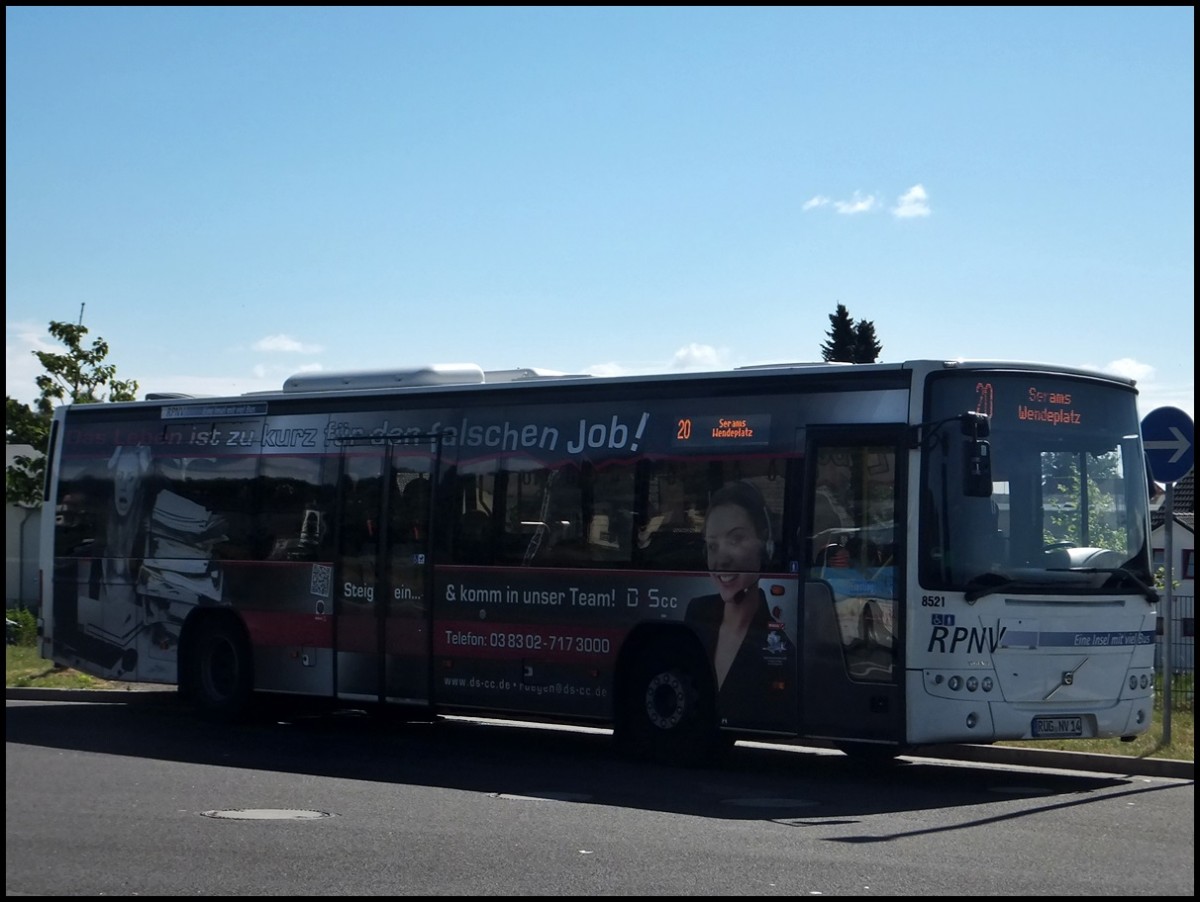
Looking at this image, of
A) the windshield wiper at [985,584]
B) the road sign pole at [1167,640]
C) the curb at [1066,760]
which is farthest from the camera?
the road sign pole at [1167,640]

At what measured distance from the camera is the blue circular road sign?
15.0 m

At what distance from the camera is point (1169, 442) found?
15.2 m

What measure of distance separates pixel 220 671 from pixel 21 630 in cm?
1080

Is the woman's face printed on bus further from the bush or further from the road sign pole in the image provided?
the bush

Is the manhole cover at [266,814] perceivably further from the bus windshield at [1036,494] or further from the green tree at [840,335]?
the green tree at [840,335]

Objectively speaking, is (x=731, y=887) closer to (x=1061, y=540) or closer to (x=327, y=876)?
(x=327, y=876)

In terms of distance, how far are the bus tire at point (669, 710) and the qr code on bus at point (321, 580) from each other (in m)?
3.79

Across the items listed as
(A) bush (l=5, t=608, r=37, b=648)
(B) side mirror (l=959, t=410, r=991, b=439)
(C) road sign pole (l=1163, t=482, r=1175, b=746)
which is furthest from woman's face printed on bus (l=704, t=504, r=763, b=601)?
(A) bush (l=5, t=608, r=37, b=648)

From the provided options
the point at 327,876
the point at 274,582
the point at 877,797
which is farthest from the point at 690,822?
the point at 274,582

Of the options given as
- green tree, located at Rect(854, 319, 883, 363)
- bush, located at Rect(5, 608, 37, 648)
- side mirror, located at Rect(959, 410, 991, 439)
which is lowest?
bush, located at Rect(5, 608, 37, 648)

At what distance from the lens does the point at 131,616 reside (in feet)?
61.7

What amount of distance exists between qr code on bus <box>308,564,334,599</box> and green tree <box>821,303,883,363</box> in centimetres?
5320

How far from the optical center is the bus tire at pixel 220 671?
17734 mm

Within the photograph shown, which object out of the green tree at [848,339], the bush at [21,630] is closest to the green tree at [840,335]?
the green tree at [848,339]
